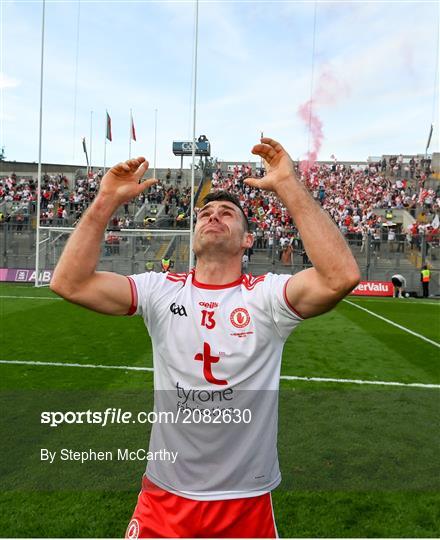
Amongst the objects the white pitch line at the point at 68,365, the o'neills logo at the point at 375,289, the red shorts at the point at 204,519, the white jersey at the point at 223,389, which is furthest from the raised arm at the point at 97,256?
the o'neills logo at the point at 375,289

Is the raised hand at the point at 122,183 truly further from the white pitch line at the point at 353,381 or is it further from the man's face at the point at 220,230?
the white pitch line at the point at 353,381

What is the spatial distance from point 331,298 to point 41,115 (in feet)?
66.1

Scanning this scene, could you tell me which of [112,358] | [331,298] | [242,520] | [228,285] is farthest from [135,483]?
[112,358]

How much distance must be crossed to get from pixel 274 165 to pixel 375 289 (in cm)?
2120

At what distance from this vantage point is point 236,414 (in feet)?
7.43

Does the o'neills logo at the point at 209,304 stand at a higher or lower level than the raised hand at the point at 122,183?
lower

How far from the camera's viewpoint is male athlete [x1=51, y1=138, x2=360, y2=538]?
2.16m

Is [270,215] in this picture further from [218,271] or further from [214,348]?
[214,348]

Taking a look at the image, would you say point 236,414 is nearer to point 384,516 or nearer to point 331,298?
point 331,298

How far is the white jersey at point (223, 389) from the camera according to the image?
7.29 ft

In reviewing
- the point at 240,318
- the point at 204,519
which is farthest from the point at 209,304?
the point at 204,519

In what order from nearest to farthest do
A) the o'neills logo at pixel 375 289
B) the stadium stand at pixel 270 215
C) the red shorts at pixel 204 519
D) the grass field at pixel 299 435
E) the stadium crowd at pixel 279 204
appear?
1. the red shorts at pixel 204 519
2. the grass field at pixel 299 435
3. the o'neills logo at pixel 375 289
4. the stadium stand at pixel 270 215
5. the stadium crowd at pixel 279 204

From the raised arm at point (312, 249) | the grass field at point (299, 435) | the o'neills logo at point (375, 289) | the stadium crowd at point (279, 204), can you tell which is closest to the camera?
the raised arm at point (312, 249)

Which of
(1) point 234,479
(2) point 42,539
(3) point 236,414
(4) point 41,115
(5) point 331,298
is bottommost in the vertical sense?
(2) point 42,539
